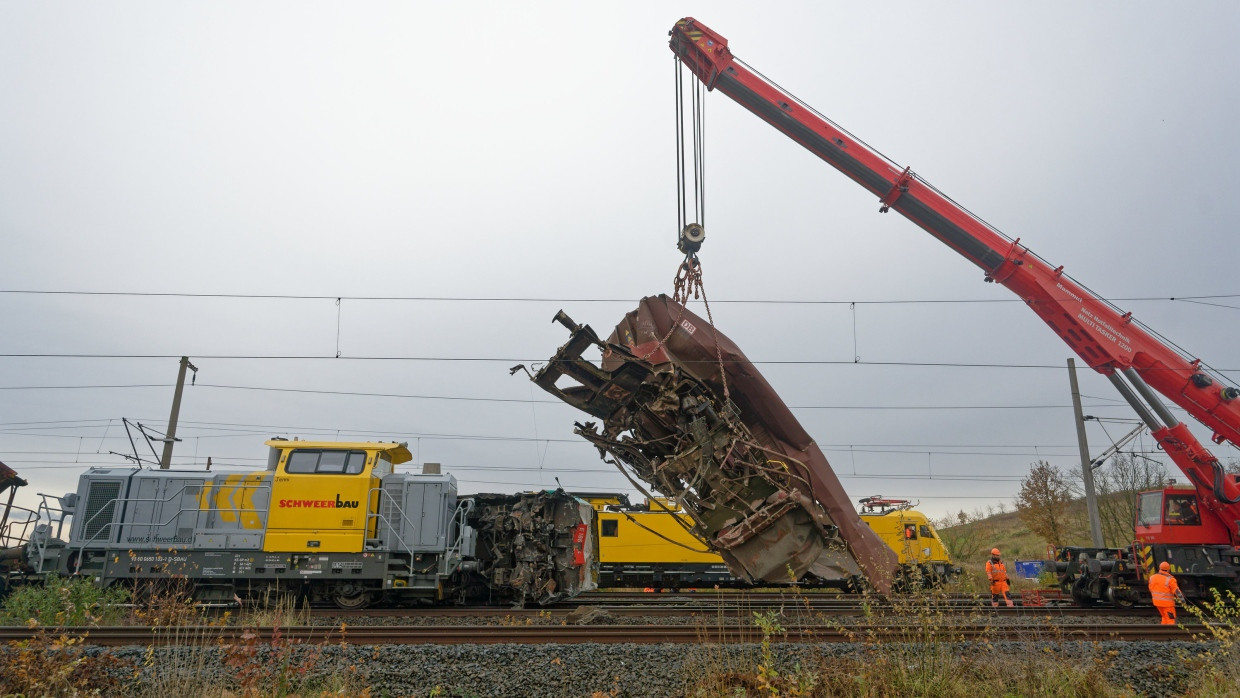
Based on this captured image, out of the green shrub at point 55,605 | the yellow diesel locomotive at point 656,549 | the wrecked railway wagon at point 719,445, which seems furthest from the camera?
the yellow diesel locomotive at point 656,549

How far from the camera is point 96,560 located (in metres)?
11.0

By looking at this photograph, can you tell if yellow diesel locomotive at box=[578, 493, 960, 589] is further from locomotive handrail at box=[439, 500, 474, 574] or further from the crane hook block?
the crane hook block

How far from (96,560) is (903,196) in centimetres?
1490

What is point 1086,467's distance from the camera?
1830 centimetres

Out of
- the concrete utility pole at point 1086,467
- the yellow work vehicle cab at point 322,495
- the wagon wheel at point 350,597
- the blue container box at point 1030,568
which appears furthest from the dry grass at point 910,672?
the blue container box at point 1030,568

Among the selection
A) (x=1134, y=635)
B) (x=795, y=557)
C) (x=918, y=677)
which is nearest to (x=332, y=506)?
(x=795, y=557)

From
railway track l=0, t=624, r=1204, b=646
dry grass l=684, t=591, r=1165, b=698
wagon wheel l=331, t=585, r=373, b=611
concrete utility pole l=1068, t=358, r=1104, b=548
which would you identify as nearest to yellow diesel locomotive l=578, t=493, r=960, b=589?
concrete utility pole l=1068, t=358, r=1104, b=548

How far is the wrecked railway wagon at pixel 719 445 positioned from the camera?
8016 mm

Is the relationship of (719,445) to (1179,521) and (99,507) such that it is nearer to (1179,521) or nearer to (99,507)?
(1179,521)

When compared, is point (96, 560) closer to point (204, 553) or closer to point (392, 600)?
point (204, 553)

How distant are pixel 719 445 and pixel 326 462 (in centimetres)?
757

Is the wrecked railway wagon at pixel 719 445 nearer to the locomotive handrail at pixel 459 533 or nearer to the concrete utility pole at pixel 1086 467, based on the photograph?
the locomotive handrail at pixel 459 533

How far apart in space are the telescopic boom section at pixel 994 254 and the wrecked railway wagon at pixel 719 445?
4.22m

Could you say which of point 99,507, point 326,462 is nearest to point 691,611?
point 326,462
